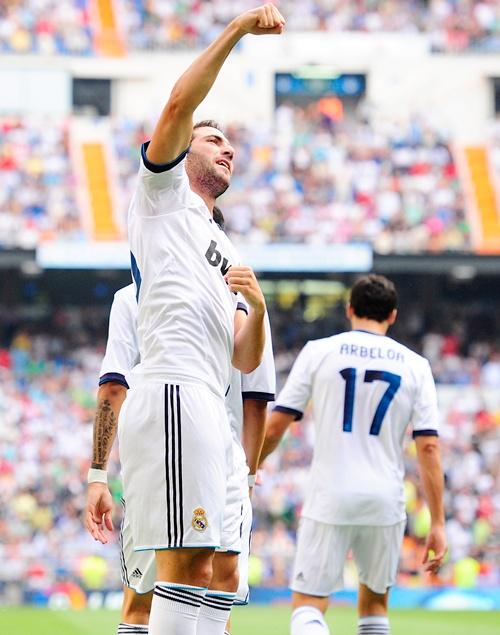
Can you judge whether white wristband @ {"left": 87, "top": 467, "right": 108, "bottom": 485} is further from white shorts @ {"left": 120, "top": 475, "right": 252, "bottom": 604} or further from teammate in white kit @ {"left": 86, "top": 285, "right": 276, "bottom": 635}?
white shorts @ {"left": 120, "top": 475, "right": 252, "bottom": 604}

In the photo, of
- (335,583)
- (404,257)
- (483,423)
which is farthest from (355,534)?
(404,257)

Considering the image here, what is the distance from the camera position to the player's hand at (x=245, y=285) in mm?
4285

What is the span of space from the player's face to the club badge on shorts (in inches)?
46.3

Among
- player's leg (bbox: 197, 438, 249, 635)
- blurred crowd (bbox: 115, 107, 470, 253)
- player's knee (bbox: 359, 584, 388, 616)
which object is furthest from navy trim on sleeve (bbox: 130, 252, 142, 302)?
blurred crowd (bbox: 115, 107, 470, 253)

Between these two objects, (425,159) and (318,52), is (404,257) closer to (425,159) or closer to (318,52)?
(425,159)

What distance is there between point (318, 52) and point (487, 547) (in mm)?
14939

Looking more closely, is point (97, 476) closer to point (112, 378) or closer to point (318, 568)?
point (112, 378)

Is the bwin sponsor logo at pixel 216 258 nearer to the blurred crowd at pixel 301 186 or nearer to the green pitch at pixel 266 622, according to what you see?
the green pitch at pixel 266 622

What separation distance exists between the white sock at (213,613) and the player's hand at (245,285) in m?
1.06

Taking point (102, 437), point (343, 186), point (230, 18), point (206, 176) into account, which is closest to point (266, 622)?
point (102, 437)

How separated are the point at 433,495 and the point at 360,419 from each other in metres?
0.49

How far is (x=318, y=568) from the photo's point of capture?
614cm

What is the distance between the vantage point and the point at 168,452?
Answer: 4211mm

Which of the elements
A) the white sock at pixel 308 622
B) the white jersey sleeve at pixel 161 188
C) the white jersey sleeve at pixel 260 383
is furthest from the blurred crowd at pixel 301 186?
the white jersey sleeve at pixel 161 188
